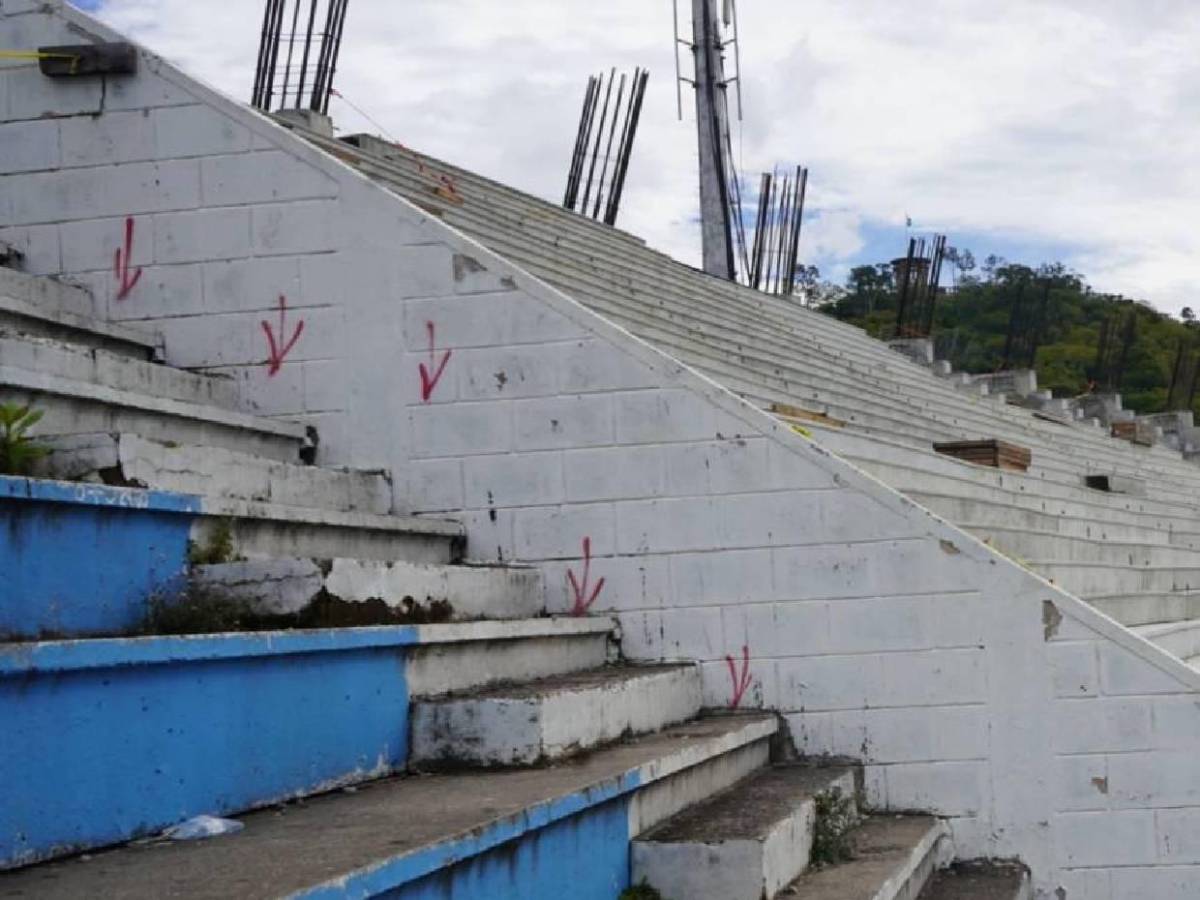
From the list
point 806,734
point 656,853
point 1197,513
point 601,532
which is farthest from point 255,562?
point 1197,513

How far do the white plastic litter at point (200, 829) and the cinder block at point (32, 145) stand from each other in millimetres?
4157

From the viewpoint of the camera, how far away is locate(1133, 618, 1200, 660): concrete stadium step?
8555 mm

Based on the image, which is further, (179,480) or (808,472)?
(808,472)

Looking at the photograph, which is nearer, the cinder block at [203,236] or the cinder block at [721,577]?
the cinder block at [721,577]

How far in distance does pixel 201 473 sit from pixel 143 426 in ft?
1.67

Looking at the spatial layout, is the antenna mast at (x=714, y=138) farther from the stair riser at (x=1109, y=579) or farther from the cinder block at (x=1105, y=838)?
the cinder block at (x=1105, y=838)

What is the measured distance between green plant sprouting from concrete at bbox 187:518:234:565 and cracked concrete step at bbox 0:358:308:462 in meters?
0.62

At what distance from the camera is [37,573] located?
3852mm

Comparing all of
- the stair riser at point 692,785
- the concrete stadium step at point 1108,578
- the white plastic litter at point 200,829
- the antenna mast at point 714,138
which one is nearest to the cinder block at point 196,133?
the stair riser at point 692,785

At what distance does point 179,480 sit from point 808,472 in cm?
272

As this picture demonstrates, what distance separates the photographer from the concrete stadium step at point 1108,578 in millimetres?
9023

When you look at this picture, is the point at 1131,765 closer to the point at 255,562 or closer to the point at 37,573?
the point at 255,562

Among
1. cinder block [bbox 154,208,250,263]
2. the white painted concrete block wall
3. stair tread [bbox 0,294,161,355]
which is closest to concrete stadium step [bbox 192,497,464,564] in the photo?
the white painted concrete block wall

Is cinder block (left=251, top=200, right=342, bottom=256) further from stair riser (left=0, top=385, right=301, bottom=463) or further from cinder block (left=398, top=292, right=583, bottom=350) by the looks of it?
stair riser (left=0, top=385, right=301, bottom=463)
